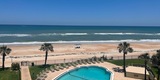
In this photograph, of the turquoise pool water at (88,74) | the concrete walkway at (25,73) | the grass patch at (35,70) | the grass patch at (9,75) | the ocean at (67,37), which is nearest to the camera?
the grass patch at (9,75)

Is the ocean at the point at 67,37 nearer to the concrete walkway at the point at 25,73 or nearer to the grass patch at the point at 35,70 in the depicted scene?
the grass patch at the point at 35,70

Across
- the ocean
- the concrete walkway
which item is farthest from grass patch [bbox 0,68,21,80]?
the ocean

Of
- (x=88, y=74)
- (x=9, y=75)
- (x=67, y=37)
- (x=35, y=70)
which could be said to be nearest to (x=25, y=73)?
(x=35, y=70)

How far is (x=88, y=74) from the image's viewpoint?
1437 inches

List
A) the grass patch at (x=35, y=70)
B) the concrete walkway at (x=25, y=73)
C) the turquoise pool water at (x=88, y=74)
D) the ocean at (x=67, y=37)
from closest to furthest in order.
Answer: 1. the concrete walkway at (x=25, y=73)
2. the grass patch at (x=35, y=70)
3. the turquoise pool water at (x=88, y=74)
4. the ocean at (x=67, y=37)

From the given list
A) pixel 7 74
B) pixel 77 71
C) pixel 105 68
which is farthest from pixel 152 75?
pixel 7 74

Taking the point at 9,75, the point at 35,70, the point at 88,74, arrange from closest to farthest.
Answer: the point at 9,75 → the point at 88,74 → the point at 35,70

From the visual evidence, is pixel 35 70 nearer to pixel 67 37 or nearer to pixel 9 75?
pixel 9 75

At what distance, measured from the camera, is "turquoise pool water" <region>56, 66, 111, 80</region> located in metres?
34.2

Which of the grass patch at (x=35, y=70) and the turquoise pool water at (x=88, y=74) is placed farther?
the turquoise pool water at (x=88, y=74)

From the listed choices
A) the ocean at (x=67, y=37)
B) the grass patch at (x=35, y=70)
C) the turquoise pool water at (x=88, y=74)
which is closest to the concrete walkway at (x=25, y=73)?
the grass patch at (x=35, y=70)

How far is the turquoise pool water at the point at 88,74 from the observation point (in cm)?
3422

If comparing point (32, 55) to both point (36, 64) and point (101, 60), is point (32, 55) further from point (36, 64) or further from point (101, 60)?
point (101, 60)

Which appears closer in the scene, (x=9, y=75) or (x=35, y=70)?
(x=9, y=75)
